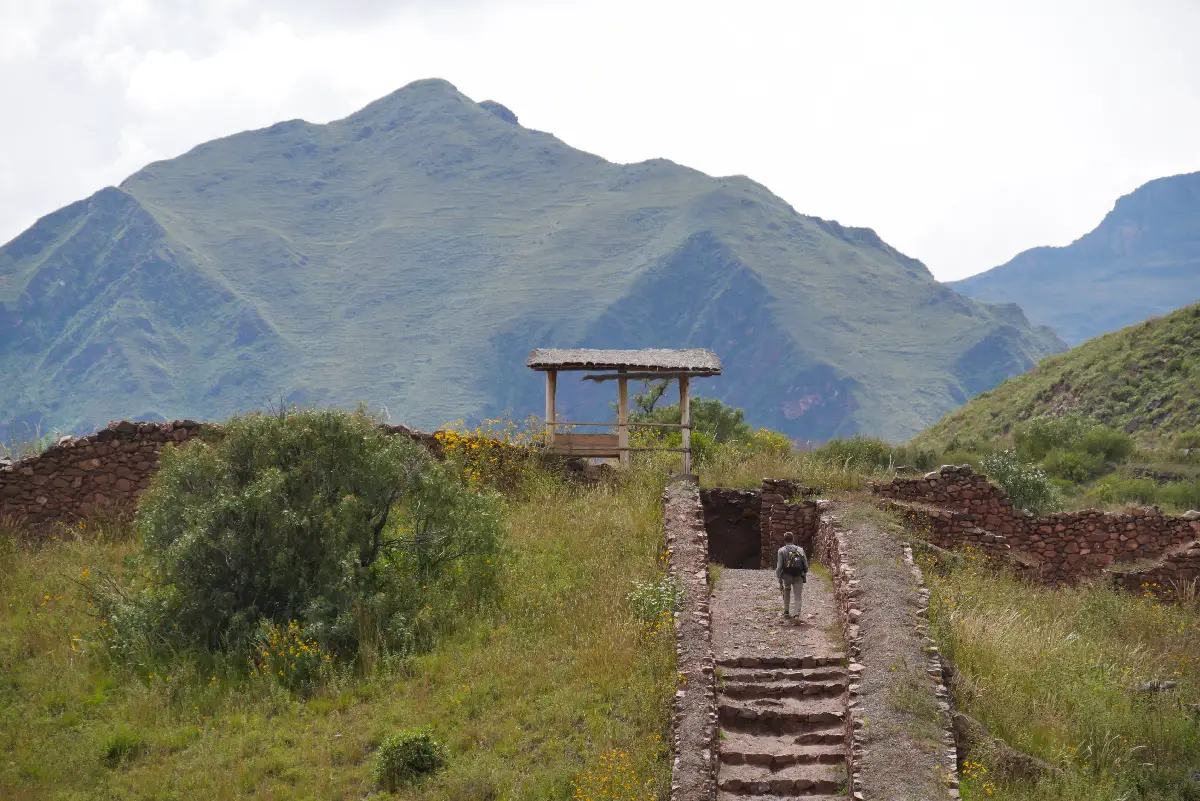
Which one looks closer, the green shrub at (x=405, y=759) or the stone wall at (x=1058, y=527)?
the green shrub at (x=405, y=759)

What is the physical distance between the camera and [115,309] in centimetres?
15850

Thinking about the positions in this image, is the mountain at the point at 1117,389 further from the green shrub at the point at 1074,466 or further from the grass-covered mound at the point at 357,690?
the grass-covered mound at the point at 357,690

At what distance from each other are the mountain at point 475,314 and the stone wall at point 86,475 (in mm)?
110153

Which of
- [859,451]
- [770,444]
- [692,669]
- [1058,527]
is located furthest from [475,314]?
[692,669]

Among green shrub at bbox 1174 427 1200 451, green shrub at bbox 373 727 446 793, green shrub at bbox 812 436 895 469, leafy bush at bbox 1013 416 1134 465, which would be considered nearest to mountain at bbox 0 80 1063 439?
leafy bush at bbox 1013 416 1134 465

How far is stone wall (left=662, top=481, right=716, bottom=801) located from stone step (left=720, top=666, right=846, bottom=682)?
42cm

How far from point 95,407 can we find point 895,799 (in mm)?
142573

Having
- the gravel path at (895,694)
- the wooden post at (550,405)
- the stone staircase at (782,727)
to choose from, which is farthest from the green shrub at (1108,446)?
the stone staircase at (782,727)

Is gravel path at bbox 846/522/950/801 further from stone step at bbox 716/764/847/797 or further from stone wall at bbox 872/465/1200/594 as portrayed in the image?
stone wall at bbox 872/465/1200/594

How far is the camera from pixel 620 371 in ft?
73.7

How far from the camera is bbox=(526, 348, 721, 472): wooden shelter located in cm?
2184

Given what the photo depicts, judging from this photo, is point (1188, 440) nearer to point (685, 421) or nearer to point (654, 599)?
point (685, 421)

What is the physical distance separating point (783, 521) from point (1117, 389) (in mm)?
28546

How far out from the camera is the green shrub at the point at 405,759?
36.8 feet
